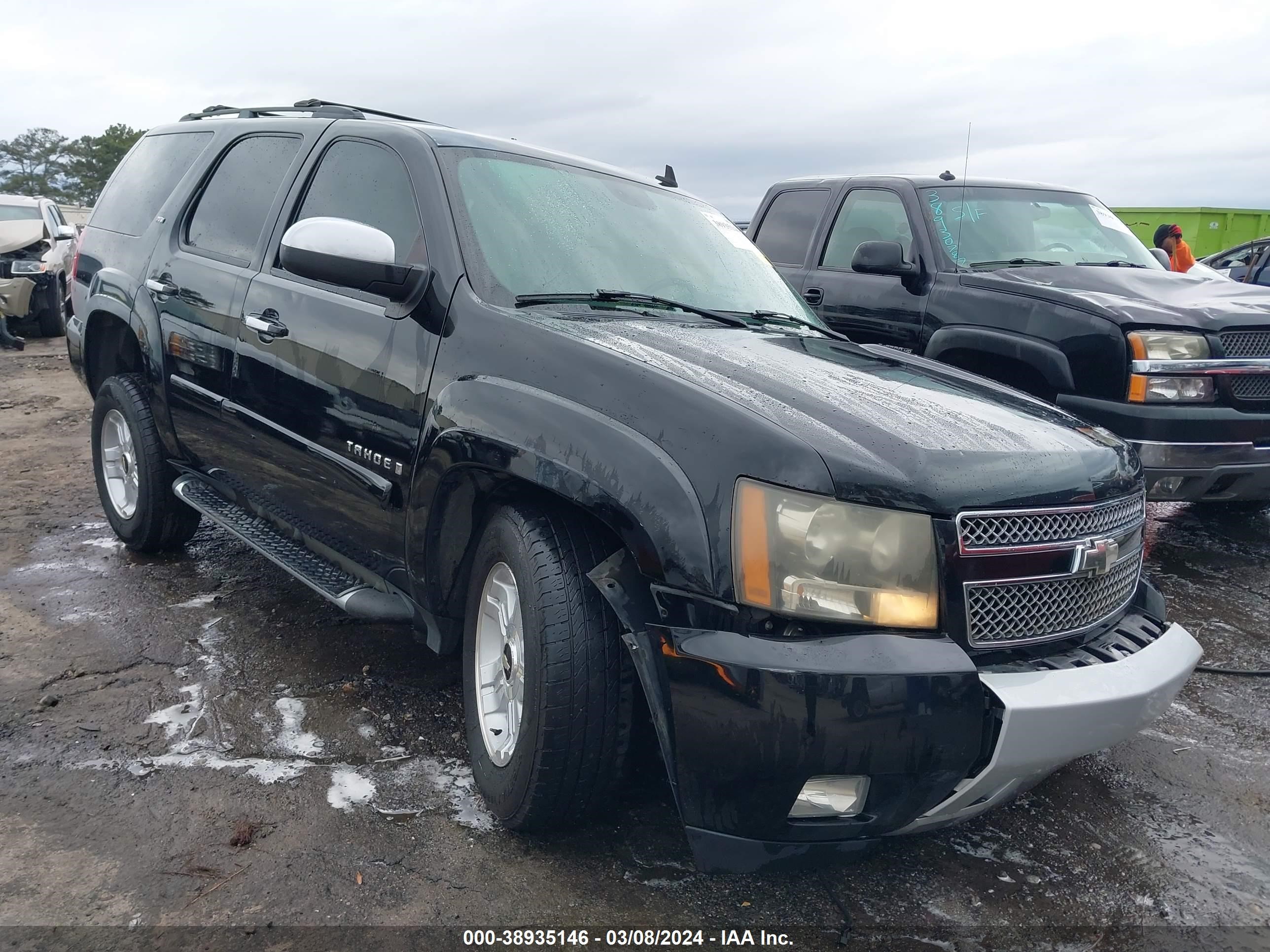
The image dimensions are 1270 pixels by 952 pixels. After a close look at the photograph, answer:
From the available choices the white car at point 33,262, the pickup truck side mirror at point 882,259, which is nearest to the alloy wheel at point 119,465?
the pickup truck side mirror at point 882,259

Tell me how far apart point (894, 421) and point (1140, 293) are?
3.48m

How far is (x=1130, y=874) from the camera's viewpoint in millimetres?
2598

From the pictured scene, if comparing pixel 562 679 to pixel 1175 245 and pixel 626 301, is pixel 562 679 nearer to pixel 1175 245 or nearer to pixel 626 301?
pixel 626 301

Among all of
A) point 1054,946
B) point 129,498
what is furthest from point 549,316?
point 129,498

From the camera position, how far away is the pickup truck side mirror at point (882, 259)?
542 centimetres

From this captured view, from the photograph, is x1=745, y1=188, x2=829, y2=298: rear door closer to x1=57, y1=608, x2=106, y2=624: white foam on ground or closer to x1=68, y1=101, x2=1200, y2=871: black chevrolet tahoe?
x1=68, y1=101, x2=1200, y2=871: black chevrolet tahoe

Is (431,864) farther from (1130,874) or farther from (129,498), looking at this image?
(129,498)

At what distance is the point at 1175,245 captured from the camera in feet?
31.7

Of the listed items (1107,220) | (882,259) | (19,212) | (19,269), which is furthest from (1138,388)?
(19,212)

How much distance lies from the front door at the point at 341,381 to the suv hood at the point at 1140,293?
10.7 feet

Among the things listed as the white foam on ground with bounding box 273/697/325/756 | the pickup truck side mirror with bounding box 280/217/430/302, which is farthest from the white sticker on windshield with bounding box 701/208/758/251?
the white foam on ground with bounding box 273/697/325/756

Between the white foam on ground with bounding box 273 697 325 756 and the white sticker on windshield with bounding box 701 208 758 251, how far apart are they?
87.5 inches

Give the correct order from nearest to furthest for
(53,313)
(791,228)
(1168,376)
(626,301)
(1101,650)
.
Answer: (1101,650)
(626,301)
(1168,376)
(791,228)
(53,313)

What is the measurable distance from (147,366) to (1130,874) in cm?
398
